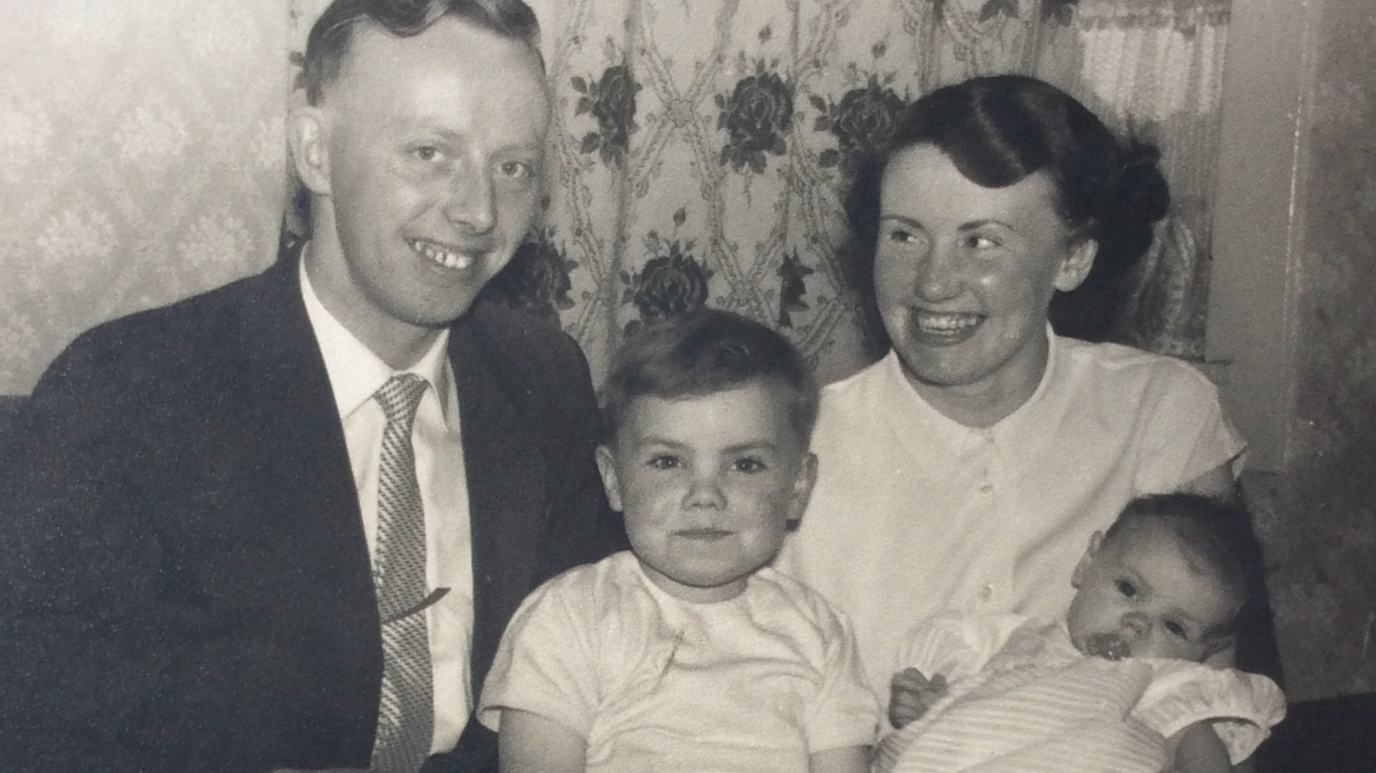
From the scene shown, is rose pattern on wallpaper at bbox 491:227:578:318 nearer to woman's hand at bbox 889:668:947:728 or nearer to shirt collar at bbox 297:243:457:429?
shirt collar at bbox 297:243:457:429

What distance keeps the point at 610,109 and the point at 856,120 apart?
0.57 meters

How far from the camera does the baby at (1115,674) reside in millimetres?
1495

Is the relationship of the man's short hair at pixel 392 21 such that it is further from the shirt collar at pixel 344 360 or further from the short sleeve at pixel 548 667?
the short sleeve at pixel 548 667

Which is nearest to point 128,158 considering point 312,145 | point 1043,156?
point 312,145

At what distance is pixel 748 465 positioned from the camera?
1.56 m

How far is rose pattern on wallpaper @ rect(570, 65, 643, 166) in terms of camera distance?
8.00ft

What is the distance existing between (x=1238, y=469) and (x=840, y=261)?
1.04 meters

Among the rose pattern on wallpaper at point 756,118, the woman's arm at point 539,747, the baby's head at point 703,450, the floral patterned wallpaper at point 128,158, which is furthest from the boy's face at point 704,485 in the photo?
the rose pattern on wallpaper at point 756,118

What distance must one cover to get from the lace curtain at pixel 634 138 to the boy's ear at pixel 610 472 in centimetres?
79

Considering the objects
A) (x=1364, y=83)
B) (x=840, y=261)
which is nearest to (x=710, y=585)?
(x=840, y=261)

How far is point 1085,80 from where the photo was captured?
298 cm

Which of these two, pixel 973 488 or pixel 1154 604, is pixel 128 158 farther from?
pixel 1154 604

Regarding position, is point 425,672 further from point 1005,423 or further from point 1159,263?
point 1159,263

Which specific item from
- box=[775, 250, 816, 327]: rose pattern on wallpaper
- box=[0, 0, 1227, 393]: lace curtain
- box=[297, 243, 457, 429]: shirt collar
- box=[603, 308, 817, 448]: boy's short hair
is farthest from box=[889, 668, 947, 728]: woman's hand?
box=[775, 250, 816, 327]: rose pattern on wallpaper
